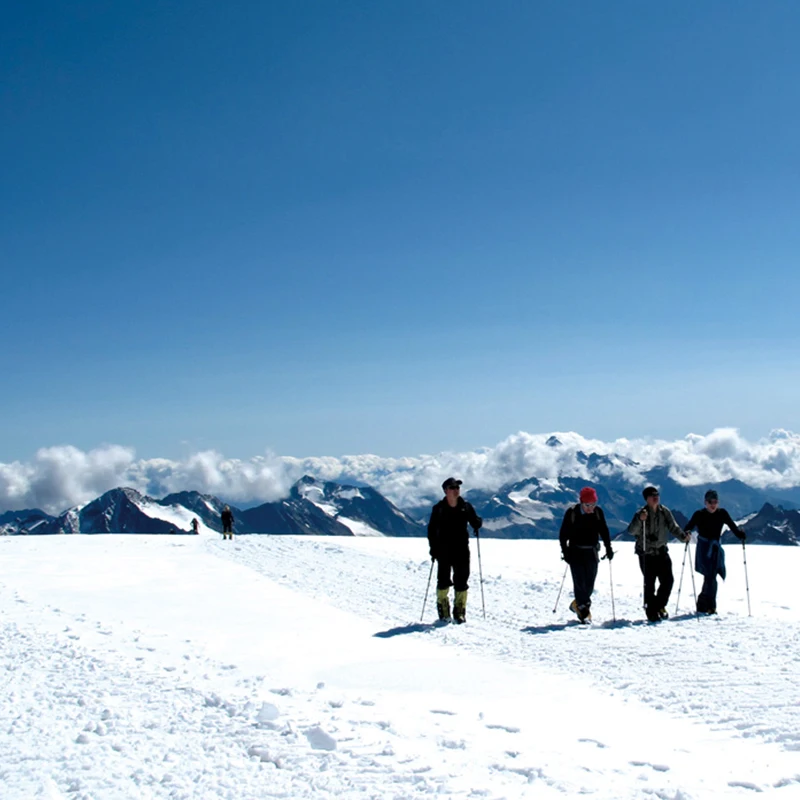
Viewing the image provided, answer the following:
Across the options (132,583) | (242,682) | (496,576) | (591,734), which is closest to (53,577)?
(132,583)

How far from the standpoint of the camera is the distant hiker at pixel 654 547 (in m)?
12.6

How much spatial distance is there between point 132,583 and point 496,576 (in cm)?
888

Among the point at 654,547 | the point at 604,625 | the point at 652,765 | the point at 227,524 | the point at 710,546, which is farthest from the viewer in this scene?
the point at 227,524

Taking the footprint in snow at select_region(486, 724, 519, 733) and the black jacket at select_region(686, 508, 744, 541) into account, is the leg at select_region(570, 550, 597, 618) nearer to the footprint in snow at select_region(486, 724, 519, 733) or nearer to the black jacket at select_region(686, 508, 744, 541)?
the black jacket at select_region(686, 508, 744, 541)

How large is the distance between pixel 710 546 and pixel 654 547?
109 cm

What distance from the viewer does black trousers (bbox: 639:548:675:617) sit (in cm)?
1250

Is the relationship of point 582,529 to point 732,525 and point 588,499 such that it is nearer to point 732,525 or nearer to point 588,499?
point 588,499

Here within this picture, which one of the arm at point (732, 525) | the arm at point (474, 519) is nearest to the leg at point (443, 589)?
the arm at point (474, 519)

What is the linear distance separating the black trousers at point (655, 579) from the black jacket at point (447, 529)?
2971mm

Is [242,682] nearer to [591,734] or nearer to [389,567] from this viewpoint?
[591,734]

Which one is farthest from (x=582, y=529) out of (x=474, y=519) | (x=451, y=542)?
(x=451, y=542)

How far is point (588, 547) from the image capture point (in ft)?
42.2

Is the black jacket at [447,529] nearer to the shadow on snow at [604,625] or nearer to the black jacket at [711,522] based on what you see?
the shadow on snow at [604,625]

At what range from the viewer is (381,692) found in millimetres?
7969
